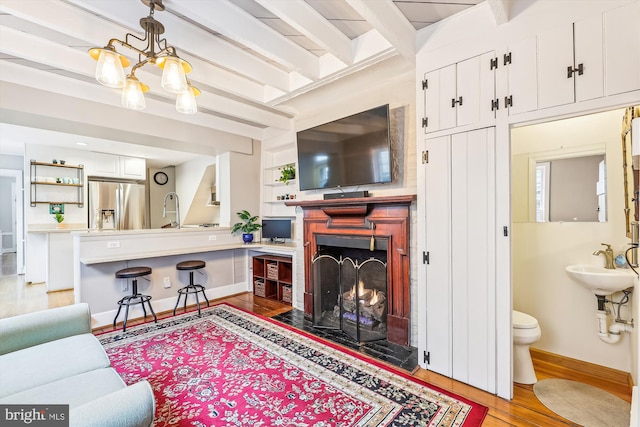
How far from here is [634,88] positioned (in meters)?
1.62

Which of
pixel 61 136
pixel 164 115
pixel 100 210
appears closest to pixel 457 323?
pixel 164 115

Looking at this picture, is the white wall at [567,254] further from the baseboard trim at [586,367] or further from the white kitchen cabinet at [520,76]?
the white kitchen cabinet at [520,76]

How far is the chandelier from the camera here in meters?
1.69

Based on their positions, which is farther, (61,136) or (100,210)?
(100,210)

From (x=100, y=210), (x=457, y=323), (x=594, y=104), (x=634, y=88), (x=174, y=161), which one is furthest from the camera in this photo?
(x=174, y=161)

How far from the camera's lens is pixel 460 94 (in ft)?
7.30

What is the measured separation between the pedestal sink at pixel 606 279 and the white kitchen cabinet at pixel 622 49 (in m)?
1.28

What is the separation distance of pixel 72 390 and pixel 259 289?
316 cm

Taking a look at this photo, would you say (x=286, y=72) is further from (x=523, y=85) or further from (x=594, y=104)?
(x=594, y=104)

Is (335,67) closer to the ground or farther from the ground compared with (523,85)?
farther from the ground

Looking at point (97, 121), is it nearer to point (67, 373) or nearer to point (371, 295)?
point (67, 373)

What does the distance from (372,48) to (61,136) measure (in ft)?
16.9

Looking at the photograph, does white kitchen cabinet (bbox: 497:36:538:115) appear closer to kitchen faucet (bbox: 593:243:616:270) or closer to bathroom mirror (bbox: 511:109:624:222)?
bathroom mirror (bbox: 511:109:624:222)

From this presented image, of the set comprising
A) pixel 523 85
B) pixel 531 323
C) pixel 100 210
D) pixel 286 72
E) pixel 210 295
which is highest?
pixel 286 72
